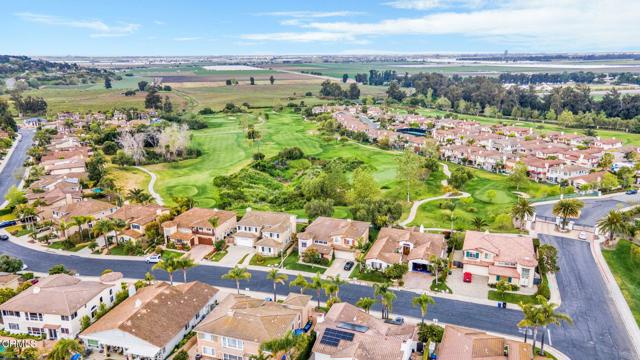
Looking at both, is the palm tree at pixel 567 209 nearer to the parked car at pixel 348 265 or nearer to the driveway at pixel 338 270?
the parked car at pixel 348 265

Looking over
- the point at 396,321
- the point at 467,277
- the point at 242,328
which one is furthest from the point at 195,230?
the point at 467,277

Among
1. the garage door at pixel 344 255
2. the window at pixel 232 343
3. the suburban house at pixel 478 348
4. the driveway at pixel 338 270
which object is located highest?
the suburban house at pixel 478 348

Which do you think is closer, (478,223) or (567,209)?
(567,209)

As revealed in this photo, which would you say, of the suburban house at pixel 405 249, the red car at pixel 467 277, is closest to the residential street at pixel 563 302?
the suburban house at pixel 405 249

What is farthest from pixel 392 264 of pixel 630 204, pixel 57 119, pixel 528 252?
pixel 57 119

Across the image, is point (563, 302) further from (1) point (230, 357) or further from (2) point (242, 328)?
(1) point (230, 357)

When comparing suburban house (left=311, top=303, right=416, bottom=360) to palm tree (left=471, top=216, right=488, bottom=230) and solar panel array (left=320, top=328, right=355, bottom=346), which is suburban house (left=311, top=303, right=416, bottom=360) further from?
palm tree (left=471, top=216, right=488, bottom=230)
